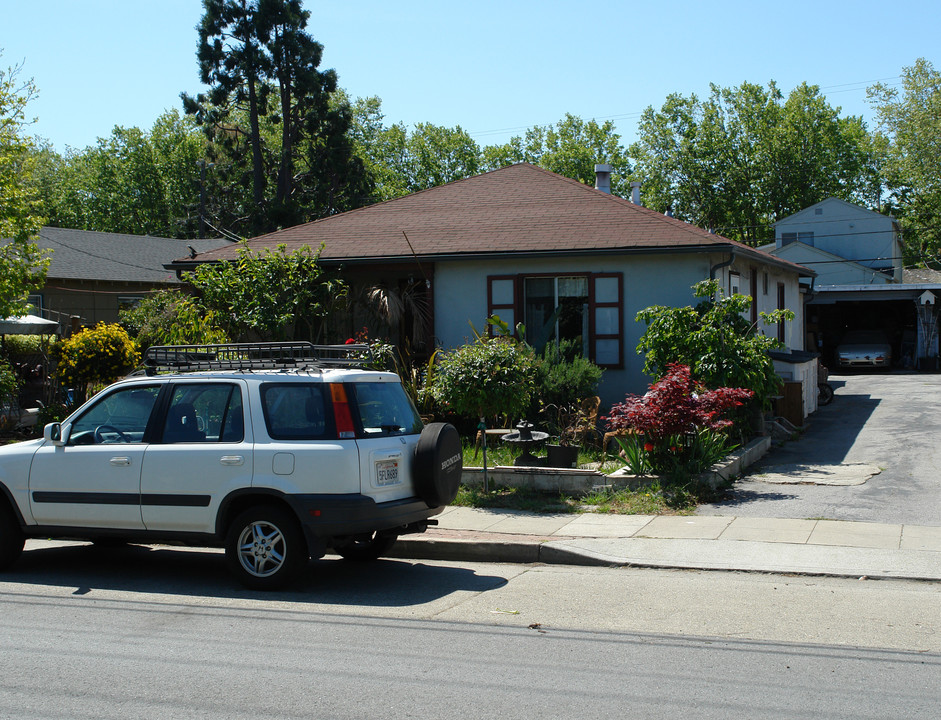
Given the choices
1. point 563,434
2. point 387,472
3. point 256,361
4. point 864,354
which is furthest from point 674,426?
point 864,354

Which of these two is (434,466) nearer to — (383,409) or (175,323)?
(383,409)

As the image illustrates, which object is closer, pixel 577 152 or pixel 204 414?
pixel 204 414

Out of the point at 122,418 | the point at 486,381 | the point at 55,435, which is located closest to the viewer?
the point at 122,418

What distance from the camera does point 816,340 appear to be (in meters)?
36.3

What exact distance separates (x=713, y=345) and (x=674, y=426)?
8.89 ft

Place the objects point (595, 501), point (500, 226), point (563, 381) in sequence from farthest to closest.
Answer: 1. point (500, 226)
2. point (563, 381)
3. point (595, 501)

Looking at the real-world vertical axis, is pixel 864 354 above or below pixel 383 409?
above

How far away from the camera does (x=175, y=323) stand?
17828 millimetres

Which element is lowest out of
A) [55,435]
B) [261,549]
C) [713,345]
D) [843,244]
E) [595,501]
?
[595,501]

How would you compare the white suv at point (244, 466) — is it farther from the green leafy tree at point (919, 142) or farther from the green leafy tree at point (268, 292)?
the green leafy tree at point (919, 142)

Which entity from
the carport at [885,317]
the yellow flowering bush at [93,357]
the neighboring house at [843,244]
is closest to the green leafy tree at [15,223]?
the yellow flowering bush at [93,357]

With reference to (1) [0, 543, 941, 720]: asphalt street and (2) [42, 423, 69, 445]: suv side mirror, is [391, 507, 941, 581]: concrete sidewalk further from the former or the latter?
(2) [42, 423, 69, 445]: suv side mirror

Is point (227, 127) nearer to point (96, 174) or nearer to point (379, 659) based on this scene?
point (96, 174)

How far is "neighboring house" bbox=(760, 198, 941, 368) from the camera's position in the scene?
113ft
